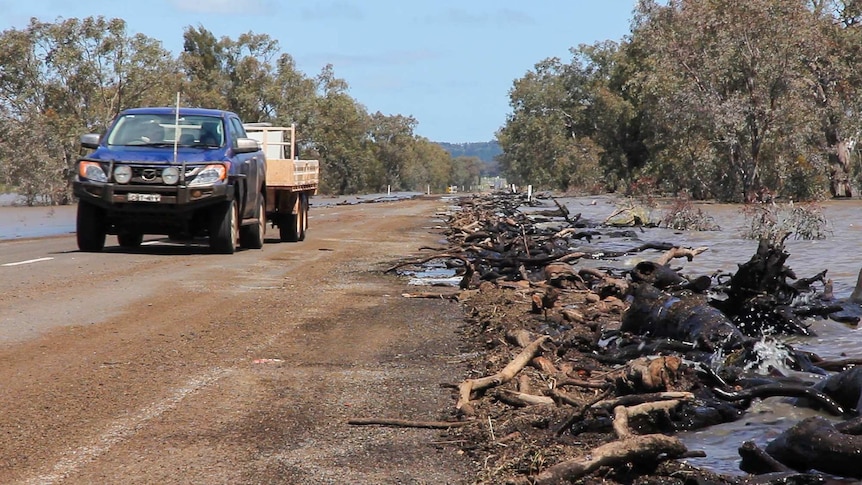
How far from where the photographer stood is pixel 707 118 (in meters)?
51.7

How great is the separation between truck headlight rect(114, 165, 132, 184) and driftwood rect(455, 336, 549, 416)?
9.91 metres

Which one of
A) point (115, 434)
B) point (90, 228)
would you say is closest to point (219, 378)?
point (115, 434)

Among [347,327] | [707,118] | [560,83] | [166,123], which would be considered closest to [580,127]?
[560,83]

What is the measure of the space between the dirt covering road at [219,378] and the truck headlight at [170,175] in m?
2.34

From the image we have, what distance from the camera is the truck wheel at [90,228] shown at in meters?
16.2

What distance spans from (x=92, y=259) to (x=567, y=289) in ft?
23.3

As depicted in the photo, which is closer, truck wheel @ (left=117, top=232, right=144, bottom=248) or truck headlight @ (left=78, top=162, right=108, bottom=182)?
truck headlight @ (left=78, top=162, right=108, bottom=182)

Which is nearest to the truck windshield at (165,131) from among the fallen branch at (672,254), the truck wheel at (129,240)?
the truck wheel at (129,240)

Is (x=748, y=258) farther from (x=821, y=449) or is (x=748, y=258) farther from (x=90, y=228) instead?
(x=821, y=449)

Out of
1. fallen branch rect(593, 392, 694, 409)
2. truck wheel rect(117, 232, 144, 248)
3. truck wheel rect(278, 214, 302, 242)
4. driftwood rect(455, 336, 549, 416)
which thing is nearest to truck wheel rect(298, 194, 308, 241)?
truck wheel rect(278, 214, 302, 242)

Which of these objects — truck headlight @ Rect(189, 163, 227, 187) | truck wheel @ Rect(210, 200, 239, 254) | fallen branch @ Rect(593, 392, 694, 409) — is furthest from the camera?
truck wheel @ Rect(210, 200, 239, 254)

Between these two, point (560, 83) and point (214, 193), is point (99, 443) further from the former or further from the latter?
point (560, 83)

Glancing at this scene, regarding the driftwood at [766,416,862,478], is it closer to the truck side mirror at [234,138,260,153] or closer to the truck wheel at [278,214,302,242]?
the truck side mirror at [234,138,260,153]

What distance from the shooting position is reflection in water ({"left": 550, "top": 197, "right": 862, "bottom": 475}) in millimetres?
5578
